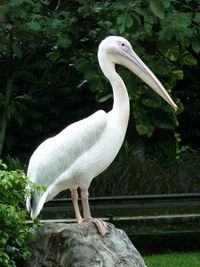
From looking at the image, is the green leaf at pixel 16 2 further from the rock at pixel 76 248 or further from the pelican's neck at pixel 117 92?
the rock at pixel 76 248

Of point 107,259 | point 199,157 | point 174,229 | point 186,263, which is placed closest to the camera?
point 107,259

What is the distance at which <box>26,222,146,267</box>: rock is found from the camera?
6.22 m

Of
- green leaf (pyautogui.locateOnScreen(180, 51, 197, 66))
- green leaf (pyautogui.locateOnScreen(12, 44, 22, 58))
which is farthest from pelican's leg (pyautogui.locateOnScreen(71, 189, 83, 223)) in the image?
green leaf (pyautogui.locateOnScreen(180, 51, 197, 66))

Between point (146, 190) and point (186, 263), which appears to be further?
point (146, 190)

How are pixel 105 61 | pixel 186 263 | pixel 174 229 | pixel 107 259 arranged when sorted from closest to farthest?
pixel 107 259
pixel 105 61
pixel 186 263
pixel 174 229

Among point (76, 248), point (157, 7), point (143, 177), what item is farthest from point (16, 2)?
point (143, 177)

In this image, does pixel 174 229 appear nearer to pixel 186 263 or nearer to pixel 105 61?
pixel 186 263

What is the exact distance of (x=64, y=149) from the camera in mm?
6430

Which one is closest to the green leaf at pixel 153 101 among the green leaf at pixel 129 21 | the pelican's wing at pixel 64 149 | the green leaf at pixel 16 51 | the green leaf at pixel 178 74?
the green leaf at pixel 178 74

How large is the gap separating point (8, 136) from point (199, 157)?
8.57 feet

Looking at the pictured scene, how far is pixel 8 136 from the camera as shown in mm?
11445

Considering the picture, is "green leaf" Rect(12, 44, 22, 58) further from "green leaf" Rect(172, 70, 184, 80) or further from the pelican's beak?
the pelican's beak

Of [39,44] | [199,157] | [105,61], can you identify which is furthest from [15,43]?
[199,157]

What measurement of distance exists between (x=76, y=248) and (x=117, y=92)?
129 centimetres
